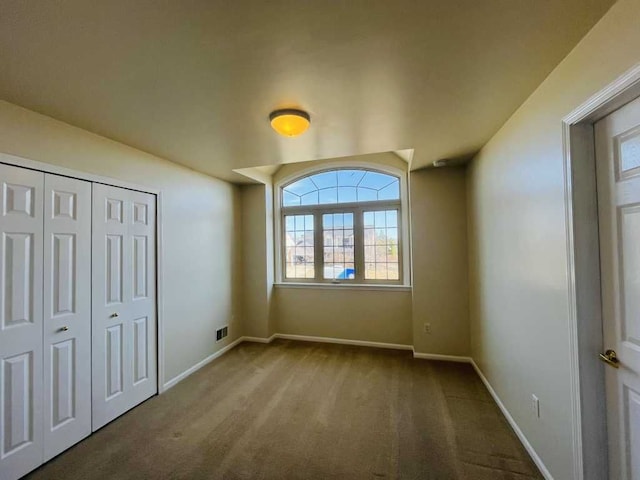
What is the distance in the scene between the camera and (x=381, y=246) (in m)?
4.19

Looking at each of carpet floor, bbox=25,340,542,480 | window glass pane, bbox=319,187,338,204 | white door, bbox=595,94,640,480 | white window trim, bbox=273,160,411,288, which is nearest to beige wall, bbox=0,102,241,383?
carpet floor, bbox=25,340,542,480

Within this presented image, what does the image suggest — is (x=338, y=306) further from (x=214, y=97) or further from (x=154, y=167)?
(x=214, y=97)

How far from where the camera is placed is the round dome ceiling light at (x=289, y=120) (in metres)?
1.95

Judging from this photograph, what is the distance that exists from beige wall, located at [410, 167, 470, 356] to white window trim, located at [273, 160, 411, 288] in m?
0.43

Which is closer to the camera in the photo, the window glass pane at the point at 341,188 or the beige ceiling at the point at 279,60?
the beige ceiling at the point at 279,60

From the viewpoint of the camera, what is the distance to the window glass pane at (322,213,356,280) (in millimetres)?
4316

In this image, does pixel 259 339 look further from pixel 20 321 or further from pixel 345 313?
pixel 20 321

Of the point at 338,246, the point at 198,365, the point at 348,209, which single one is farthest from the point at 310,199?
the point at 198,365

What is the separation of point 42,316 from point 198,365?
1822mm

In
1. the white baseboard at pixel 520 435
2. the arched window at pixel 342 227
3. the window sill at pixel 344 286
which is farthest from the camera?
the arched window at pixel 342 227

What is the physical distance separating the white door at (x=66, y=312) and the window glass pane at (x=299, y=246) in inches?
107

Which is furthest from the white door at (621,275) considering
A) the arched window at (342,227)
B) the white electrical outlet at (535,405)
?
the arched window at (342,227)

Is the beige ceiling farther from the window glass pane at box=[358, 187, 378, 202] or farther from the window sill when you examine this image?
the window sill

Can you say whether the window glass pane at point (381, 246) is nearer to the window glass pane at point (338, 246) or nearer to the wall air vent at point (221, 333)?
the window glass pane at point (338, 246)
